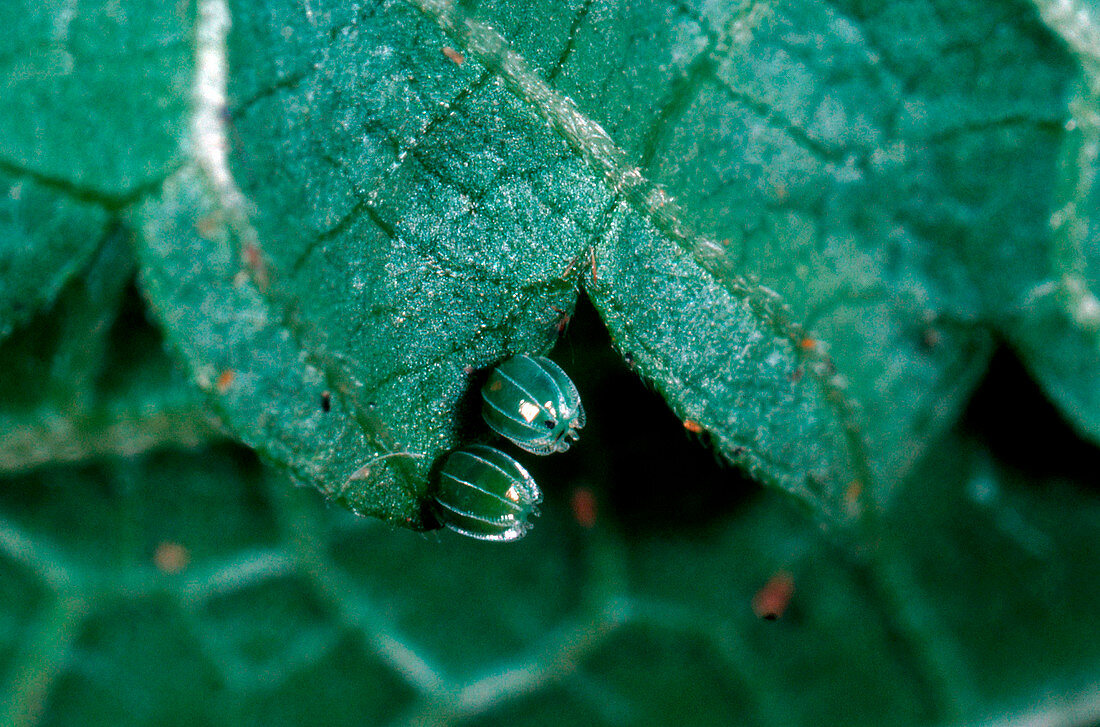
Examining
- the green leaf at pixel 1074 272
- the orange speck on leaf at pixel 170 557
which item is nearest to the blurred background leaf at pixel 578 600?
the orange speck on leaf at pixel 170 557

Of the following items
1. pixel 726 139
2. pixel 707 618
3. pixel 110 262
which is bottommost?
pixel 707 618

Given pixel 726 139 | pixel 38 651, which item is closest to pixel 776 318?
pixel 726 139

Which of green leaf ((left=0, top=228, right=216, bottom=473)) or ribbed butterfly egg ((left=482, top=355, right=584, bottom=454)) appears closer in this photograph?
ribbed butterfly egg ((left=482, top=355, right=584, bottom=454))

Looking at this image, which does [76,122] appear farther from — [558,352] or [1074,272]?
[1074,272]

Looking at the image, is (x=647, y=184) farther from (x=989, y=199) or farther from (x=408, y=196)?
(x=989, y=199)

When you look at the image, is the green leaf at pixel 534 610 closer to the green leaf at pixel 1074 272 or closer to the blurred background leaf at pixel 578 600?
the blurred background leaf at pixel 578 600

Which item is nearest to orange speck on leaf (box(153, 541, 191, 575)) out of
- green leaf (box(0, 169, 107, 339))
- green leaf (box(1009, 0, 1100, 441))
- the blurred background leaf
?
the blurred background leaf

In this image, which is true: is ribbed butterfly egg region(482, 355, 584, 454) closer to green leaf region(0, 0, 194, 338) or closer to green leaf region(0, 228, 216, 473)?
green leaf region(0, 0, 194, 338)
